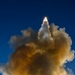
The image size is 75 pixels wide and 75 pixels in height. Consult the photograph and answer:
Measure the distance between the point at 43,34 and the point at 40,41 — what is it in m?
2.79

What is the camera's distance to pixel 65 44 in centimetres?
15100

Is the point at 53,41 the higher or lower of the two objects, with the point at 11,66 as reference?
higher

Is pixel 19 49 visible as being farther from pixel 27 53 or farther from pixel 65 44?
pixel 65 44

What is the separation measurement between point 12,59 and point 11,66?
2.17 m

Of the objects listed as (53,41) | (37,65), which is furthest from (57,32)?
(37,65)

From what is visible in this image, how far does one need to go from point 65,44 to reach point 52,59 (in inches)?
250

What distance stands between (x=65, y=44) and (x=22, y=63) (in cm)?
1399

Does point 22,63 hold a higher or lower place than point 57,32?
lower

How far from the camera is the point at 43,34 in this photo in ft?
502

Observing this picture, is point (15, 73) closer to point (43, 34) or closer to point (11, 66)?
point (11, 66)

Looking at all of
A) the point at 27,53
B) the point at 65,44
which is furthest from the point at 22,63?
the point at 65,44

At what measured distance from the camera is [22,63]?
148500 millimetres

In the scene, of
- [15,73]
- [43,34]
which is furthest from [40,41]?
[15,73]

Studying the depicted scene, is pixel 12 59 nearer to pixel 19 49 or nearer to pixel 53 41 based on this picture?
pixel 19 49
